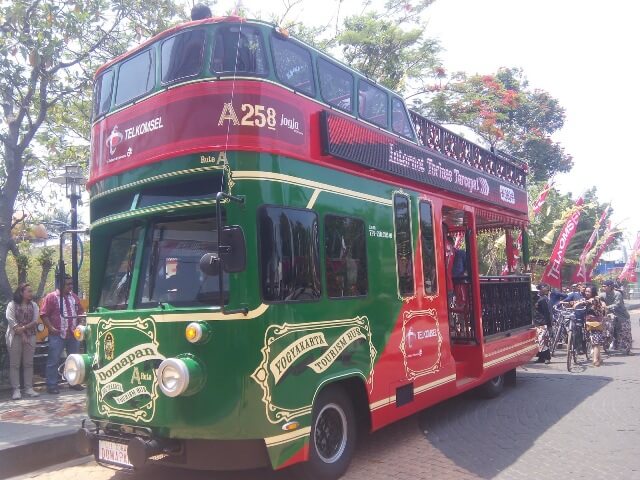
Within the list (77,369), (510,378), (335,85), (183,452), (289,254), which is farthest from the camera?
(510,378)

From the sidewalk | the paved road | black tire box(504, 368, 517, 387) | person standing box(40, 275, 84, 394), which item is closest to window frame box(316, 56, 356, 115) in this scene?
the paved road

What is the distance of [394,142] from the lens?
254 inches

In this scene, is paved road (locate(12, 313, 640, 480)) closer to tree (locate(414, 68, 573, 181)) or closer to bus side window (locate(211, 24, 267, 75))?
bus side window (locate(211, 24, 267, 75))

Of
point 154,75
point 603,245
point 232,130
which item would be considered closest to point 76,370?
point 232,130

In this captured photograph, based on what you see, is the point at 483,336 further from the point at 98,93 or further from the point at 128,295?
the point at 98,93

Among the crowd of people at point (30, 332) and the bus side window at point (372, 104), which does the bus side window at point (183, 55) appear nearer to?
the bus side window at point (372, 104)

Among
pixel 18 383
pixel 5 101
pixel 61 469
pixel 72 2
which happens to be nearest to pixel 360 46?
pixel 72 2

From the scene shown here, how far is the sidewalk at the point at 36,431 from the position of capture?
580cm

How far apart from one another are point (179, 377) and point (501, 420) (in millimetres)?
4685

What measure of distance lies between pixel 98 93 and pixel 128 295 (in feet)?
7.56

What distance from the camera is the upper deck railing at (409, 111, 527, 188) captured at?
752 cm

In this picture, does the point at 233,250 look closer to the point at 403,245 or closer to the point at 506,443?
the point at 403,245

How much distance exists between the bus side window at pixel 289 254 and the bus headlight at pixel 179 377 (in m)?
0.75

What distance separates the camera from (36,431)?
21.2 feet
